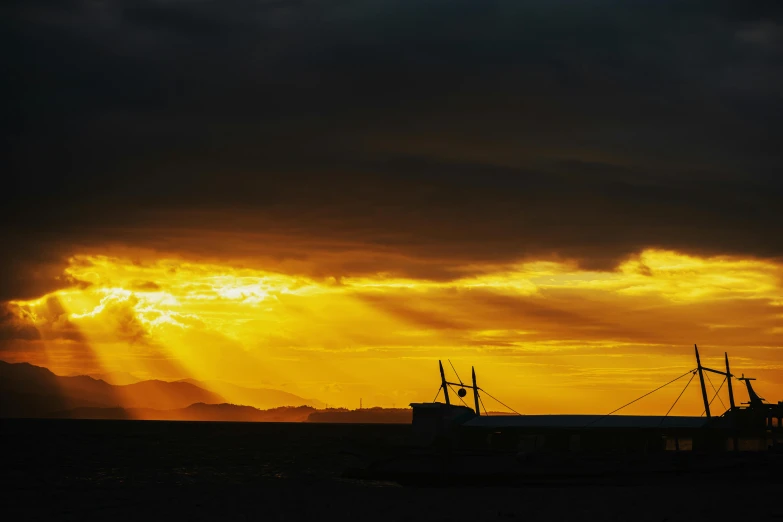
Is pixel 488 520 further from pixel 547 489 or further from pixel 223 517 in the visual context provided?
pixel 547 489

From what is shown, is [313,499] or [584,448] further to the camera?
[584,448]

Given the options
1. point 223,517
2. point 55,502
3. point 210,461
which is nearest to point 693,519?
point 223,517

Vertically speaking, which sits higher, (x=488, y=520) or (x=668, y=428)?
(x=668, y=428)

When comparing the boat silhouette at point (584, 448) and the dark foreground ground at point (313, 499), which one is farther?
the boat silhouette at point (584, 448)

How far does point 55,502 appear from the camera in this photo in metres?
63.2

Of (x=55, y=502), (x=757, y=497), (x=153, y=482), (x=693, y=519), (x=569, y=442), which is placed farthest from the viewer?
(x=569, y=442)

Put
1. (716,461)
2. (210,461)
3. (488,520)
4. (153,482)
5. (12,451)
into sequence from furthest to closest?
(12,451) < (210,461) < (153,482) < (716,461) < (488,520)

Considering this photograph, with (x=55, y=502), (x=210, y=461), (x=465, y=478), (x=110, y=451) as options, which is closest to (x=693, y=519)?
(x=465, y=478)

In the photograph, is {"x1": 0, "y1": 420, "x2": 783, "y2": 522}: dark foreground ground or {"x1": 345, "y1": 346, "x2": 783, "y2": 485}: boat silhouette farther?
{"x1": 345, "y1": 346, "x2": 783, "y2": 485}: boat silhouette

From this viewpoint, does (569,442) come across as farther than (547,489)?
Yes

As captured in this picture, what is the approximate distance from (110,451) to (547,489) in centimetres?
10126

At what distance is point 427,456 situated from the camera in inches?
3204

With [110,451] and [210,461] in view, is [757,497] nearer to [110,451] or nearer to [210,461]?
[210,461]

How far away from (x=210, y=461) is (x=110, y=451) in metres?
34.3
